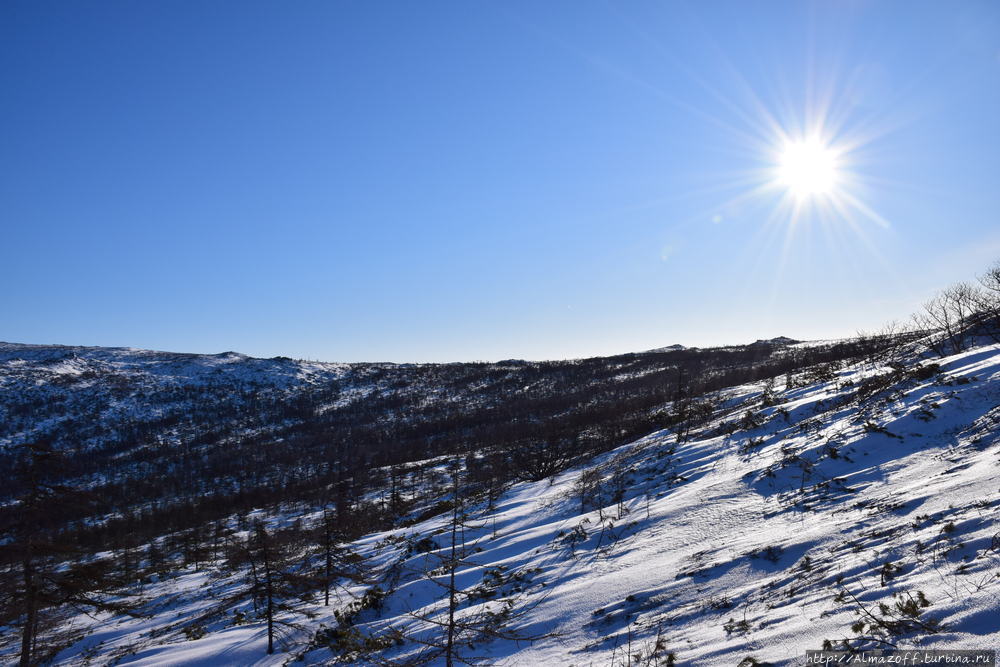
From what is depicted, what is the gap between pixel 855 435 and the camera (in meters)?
12.3

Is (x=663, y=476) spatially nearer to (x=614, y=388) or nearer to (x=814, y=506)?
(x=814, y=506)

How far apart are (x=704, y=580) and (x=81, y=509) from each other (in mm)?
16370

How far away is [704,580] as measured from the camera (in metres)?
7.85

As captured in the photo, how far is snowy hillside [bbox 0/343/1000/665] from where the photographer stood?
545 centimetres

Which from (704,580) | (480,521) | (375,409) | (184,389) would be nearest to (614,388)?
(375,409)

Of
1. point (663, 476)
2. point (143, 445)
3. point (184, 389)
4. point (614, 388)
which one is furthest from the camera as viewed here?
point (184, 389)

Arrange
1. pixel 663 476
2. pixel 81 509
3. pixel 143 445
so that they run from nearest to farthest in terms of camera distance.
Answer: pixel 81 509, pixel 663 476, pixel 143 445

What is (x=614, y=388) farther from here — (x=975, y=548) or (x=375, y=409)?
(x=975, y=548)

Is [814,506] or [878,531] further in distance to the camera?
[814,506]

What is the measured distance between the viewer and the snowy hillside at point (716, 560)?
5453 millimetres

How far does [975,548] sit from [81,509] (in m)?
19.5

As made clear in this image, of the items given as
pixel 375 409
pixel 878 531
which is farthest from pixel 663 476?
pixel 375 409

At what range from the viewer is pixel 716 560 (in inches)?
331

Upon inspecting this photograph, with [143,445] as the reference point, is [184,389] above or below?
above
